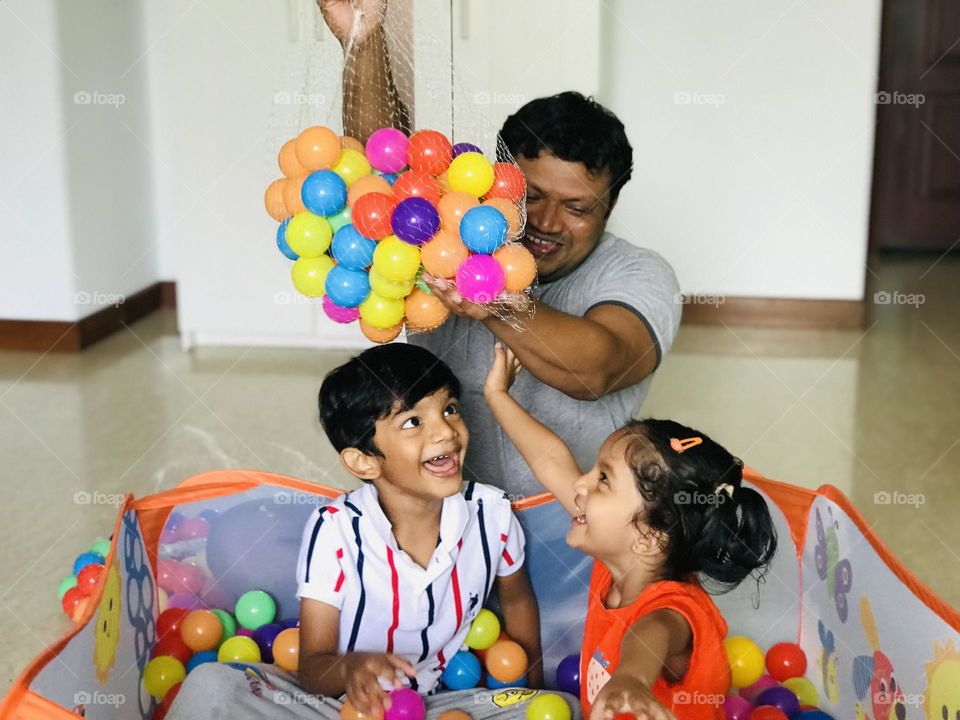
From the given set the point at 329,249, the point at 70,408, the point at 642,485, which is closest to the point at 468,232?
the point at 329,249

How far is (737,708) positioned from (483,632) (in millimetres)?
381

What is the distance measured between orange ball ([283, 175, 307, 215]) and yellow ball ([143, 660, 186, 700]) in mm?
722

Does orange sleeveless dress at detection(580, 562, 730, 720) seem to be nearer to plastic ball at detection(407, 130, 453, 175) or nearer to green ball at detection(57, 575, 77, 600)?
plastic ball at detection(407, 130, 453, 175)

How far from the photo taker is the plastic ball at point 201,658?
1740 millimetres

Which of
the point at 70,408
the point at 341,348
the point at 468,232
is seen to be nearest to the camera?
the point at 468,232

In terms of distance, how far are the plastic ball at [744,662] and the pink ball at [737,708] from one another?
0.22 ft

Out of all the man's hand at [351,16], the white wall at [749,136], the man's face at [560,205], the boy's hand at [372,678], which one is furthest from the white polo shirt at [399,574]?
the white wall at [749,136]

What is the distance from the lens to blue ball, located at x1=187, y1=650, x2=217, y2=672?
68.5 inches

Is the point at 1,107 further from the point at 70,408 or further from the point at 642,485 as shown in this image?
the point at 642,485

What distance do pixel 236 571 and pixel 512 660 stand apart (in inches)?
19.1

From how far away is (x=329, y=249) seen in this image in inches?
54.6

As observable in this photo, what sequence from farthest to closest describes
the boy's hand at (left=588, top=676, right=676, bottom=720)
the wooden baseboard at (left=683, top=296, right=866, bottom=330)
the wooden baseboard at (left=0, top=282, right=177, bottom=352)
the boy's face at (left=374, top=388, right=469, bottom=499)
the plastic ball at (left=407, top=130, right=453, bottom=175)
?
the wooden baseboard at (left=683, top=296, right=866, bottom=330)
the wooden baseboard at (left=0, top=282, right=177, bottom=352)
the boy's face at (left=374, top=388, right=469, bottom=499)
the plastic ball at (left=407, top=130, right=453, bottom=175)
the boy's hand at (left=588, top=676, right=676, bottom=720)

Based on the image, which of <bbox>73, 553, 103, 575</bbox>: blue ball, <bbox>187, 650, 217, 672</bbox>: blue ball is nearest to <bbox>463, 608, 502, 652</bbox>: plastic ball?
<bbox>187, 650, 217, 672</bbox>: blue ball

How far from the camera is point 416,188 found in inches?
51.6
